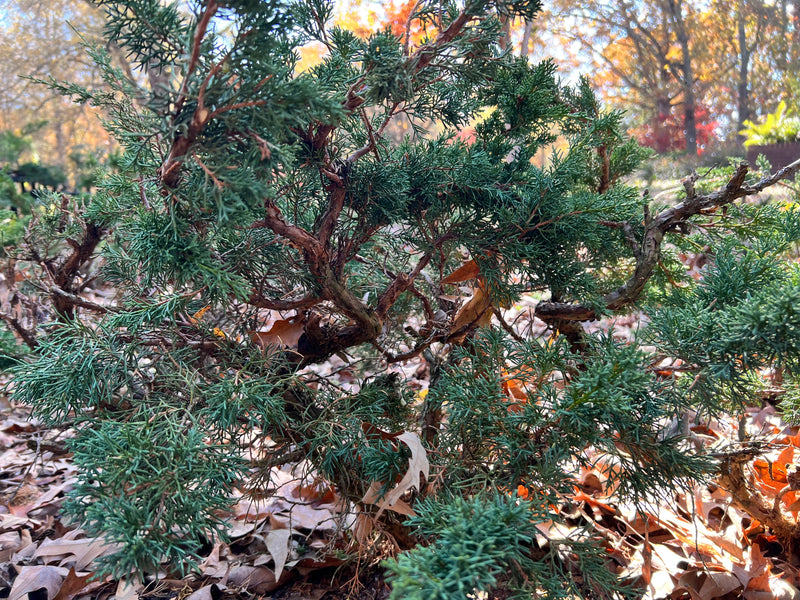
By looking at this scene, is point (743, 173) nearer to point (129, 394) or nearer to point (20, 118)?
point (129, 394)

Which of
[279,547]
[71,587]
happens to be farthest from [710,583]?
[71,587]

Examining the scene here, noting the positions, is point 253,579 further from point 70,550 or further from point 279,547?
point 70,550

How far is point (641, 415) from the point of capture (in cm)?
57

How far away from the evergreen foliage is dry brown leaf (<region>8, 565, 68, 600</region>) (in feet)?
1.11

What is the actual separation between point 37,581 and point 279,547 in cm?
38

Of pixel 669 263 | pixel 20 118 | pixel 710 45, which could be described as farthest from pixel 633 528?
pixel 20 118

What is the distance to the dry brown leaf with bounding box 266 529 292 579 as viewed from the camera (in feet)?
2.61

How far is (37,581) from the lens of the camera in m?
0.84

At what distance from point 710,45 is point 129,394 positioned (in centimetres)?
626

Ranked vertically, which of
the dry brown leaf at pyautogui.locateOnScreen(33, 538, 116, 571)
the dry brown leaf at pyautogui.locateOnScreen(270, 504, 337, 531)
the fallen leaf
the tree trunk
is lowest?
the fallen leaf

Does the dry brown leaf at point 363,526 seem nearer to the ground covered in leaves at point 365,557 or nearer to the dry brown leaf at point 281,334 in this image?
the ground covered in leaves at point 365,557

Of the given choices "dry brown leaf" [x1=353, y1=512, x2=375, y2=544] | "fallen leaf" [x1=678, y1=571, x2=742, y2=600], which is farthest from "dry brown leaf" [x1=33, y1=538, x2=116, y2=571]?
"fallen leaf" [x1=678, y1=571, x2=742, y2=600]

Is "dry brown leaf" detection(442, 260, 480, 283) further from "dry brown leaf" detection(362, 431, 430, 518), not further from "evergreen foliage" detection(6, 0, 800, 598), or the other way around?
"dry brown leaf" detection(362, 431, 430, 518)

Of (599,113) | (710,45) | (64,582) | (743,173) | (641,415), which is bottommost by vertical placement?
(64,582)
